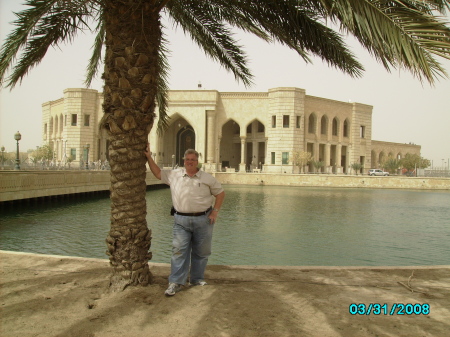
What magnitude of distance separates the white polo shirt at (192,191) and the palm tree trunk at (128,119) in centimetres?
36

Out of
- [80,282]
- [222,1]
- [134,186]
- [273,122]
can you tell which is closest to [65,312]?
[80,282]

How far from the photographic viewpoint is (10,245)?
887cm

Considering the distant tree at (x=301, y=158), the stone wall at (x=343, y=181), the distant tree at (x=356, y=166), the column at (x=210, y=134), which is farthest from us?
the distant tree at (x=356, y=166)

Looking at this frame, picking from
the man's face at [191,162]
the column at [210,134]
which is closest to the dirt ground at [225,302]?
the man's face at [191,162]

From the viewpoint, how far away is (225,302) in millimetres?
3596

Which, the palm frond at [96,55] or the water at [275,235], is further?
the water at [275,235]

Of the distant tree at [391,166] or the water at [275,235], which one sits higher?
the distant tree at [391,166]

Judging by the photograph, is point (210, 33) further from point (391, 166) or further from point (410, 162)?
point (410, 162)

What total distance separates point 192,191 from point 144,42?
4.94ft

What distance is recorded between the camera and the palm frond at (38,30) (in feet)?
15.2

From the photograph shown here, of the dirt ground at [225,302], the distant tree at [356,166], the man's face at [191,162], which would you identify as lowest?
the dirt ground at [225,302]

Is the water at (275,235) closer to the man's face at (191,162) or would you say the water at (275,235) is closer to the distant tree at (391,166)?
the man's face at (191,162)

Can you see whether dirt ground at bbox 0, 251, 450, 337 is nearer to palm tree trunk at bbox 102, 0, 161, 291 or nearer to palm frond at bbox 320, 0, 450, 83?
palm tree trunk at bbox 102, 0, 161, 291

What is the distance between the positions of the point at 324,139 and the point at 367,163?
25.3ft
